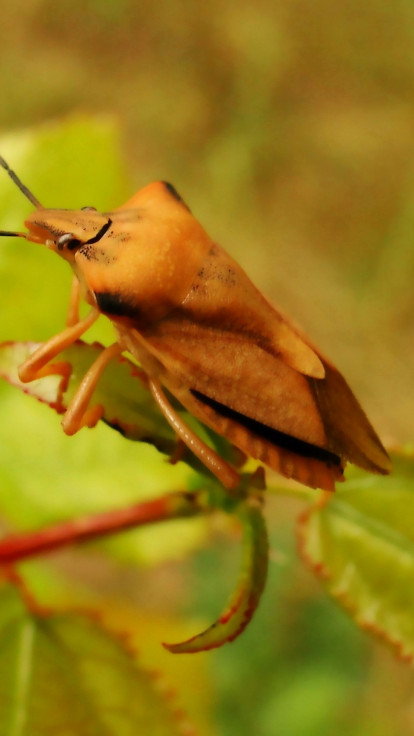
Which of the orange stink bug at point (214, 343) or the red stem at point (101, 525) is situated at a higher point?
the orange stink bug at point (214, 343)

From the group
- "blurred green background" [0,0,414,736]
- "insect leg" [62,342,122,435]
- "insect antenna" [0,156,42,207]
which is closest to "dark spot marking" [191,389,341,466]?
"insect leg" [62,342,122,435]

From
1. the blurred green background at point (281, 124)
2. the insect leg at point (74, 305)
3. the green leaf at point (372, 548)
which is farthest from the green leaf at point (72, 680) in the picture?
the blurred green background at point (281, 124)

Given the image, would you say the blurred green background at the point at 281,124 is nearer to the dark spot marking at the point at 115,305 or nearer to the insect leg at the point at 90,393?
the dark spot marking at the point at 115,305

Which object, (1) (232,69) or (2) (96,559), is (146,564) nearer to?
(2) (96,559)

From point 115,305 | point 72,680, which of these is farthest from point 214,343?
point 72,680

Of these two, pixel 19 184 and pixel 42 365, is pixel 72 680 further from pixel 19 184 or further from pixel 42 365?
pixel 19 184

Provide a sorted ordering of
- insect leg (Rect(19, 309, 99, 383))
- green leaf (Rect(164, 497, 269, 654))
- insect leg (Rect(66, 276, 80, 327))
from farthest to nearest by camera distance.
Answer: insect leg (Rect(66, 276, 80, 327)), insect leg (Rect(19, 309, 99, 383)), green leaf (Rect(164, 497, 269, 654))

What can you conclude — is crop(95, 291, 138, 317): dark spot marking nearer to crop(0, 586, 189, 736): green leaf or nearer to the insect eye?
the insect eye
